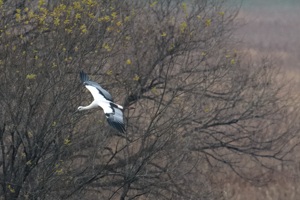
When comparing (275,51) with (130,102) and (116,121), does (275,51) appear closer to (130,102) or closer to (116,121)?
(130,102)

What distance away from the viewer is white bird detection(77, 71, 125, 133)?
11531 mm

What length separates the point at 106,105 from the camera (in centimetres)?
1219

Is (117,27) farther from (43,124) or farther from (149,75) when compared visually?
(43,124)

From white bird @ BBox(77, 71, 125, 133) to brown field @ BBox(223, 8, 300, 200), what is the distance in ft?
18.0

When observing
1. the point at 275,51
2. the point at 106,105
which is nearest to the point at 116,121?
the point at 106,105

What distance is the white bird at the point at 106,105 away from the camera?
11531mm

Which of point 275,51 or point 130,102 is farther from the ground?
point 275,51

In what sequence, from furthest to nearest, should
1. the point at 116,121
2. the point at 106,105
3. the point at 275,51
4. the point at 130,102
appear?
the point at 275,51, the point at 130,102, the point at 106,105, the point at 116,121

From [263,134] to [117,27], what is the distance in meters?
4.87

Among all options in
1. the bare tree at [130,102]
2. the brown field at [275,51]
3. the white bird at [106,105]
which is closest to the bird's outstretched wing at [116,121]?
the white bird at [106,105]

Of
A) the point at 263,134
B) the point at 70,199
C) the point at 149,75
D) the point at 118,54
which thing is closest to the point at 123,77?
the point at 118,54

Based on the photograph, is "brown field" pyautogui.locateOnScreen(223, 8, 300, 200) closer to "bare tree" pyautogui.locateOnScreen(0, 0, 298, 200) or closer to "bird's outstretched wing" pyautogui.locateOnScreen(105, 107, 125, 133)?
"bare tree" pyautogui.locateOnScreen(0, 0, 298, 200)

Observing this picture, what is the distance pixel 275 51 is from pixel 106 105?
821 inches

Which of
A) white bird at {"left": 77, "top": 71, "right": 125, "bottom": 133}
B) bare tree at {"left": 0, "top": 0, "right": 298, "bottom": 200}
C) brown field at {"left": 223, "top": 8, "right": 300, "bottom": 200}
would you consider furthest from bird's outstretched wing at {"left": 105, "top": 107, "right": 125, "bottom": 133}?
brown field at {"left": 223, "top": 8, "right": 300, "bottom": 200}
